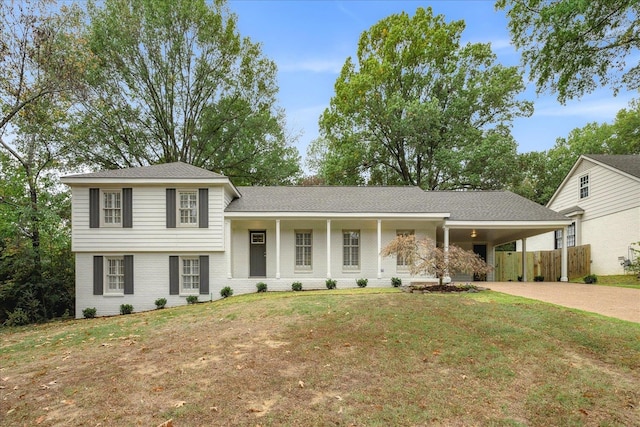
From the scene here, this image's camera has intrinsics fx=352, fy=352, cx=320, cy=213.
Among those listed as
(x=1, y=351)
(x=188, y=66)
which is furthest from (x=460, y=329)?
(x=188, y=66)

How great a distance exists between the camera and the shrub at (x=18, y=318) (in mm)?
13836

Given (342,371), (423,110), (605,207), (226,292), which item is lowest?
(226,292)

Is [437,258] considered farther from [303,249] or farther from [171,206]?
[171,206]

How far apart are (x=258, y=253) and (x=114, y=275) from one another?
5.88 m

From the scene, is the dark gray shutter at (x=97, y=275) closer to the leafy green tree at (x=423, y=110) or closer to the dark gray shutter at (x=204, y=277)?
the dark gray shutter at (x=204, y=277)

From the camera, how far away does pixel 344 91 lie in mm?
27797

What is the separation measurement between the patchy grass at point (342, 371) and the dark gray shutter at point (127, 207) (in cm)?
621

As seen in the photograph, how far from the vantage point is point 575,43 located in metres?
12.0

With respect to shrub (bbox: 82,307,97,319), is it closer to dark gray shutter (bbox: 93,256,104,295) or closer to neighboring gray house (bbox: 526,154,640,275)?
dark gray shutter (bbox: 93,256,104,295)

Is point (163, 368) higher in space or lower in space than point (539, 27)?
lower

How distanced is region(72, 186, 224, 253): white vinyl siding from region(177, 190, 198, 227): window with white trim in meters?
0.36

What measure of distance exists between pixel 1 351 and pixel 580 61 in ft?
61.6

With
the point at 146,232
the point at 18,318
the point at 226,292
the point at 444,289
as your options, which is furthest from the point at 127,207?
the point at 444,289

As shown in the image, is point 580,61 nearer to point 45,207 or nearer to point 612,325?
point 612,325
